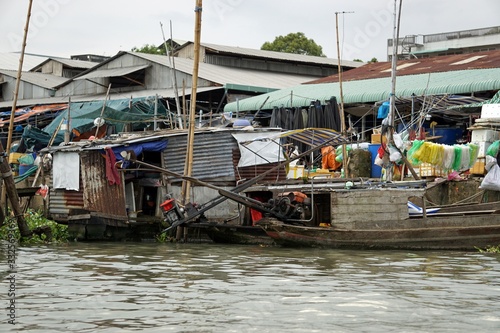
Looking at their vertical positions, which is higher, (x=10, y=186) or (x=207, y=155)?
(x=207, y=155)

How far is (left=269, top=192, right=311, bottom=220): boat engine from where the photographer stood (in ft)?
53.5

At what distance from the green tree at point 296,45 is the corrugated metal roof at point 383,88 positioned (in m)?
20.9

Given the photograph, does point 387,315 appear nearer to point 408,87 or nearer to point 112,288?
point 112,288

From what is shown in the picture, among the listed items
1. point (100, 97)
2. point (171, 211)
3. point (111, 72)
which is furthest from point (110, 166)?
point (111, 72)

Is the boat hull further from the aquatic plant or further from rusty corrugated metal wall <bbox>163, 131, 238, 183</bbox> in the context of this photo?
the aquatic plant

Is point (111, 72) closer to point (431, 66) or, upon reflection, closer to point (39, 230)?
point (431, 66)

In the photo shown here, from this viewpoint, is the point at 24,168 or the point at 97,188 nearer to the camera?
Result: the point at 97,188

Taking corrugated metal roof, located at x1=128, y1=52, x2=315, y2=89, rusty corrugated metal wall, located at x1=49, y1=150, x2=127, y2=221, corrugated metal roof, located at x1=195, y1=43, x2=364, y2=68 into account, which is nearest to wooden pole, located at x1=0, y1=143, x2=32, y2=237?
rusty corrugated metal wall, located at x1=49, y1=150, x2=127, y2=221

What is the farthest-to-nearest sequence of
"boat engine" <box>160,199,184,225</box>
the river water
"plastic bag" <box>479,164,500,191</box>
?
"plastic bag" <box>479,164,500,191</box> < "boat engine" <box>160,199,184,225</box> < the river water

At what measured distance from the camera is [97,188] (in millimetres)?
18375

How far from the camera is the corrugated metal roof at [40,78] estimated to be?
3741 centimetres

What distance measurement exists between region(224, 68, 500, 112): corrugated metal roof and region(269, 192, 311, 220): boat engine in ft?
25.3

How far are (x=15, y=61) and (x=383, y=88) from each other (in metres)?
24.8

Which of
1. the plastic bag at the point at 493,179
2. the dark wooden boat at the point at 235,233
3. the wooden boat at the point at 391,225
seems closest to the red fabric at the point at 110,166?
the dark wooden boat at the point at 235,233
